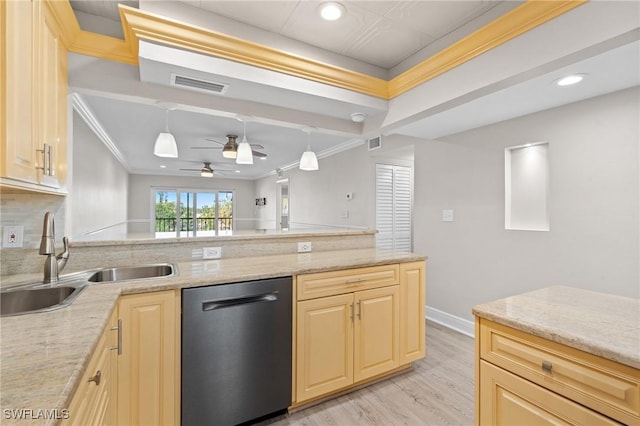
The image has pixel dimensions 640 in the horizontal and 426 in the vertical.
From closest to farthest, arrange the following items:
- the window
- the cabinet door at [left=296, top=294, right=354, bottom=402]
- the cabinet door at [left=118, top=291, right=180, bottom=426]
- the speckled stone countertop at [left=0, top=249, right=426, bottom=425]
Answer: the speckled stone countertop at [left=0, top=249, right=426, bottom=425], the cabinet door at [left=118, top=291, right=180, bottom=426], the cabinet door at [left=296, top=294, right=354, bottom=402], the window

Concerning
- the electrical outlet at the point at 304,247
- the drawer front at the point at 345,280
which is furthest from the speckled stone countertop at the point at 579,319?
the electrical outlet at the point at 304,247

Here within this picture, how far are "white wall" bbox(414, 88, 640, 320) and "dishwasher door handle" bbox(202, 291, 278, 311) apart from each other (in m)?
2.28

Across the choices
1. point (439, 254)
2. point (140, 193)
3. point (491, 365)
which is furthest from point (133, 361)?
point (140, 193)

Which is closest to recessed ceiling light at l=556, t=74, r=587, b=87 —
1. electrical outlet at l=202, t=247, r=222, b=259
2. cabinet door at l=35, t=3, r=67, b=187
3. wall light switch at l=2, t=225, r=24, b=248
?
electrical outlet at l=202, t=247, r=222, b=259

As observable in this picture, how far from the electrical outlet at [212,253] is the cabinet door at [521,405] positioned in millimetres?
1841

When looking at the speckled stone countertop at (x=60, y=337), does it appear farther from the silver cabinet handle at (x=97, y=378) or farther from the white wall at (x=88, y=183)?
the white wall at (x=88, y=183)

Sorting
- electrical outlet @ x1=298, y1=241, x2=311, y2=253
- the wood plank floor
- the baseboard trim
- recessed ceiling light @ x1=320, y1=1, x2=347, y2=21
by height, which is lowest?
the wood plank floor

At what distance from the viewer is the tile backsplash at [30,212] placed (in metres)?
1.64

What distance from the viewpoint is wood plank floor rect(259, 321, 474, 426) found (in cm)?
186

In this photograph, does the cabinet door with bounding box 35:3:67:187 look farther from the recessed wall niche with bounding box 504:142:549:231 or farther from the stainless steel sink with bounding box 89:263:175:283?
the recessed wall niche with bounding box 504:142:549:231

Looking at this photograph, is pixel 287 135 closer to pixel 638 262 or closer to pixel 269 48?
pixel 269 48

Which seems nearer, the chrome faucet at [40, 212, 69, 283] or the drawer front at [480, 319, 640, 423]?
the drawer front at [480, 319, 640, 423]

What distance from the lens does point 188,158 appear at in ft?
20.0

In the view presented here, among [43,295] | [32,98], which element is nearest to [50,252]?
[43,295]
